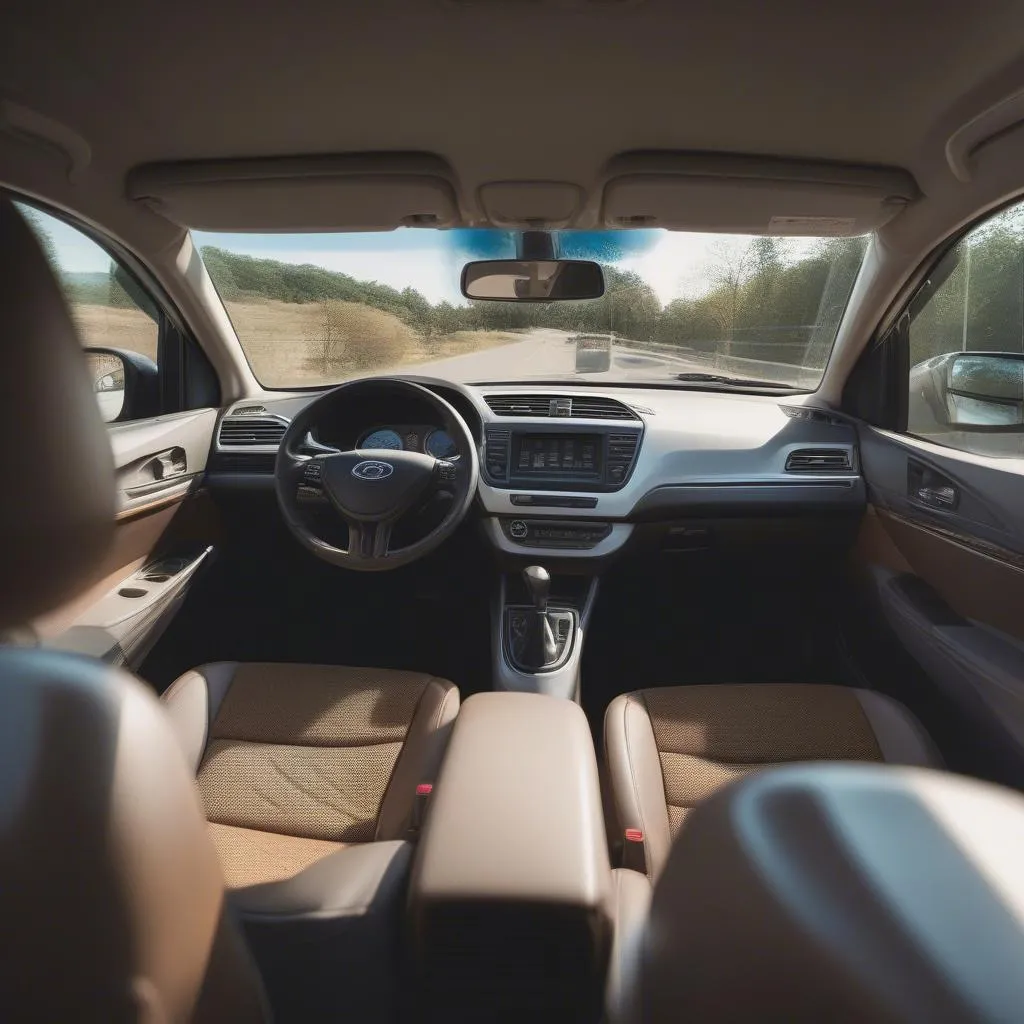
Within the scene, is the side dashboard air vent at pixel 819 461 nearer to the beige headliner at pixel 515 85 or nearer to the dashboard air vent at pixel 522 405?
the beige headliner at pixel 515 85

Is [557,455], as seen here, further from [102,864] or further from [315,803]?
[102,864]

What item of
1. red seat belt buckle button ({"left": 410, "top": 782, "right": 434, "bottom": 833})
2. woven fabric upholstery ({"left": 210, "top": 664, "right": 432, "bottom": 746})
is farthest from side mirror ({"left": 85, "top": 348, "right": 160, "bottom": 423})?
red seat belt buckle button ({"left": 410, "top": 782, "right": 434, "bottom": 833})

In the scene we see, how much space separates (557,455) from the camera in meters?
2.86

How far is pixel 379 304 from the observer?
10.4ft

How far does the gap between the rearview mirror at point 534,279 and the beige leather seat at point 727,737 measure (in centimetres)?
148

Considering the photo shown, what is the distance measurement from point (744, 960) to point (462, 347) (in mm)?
2875

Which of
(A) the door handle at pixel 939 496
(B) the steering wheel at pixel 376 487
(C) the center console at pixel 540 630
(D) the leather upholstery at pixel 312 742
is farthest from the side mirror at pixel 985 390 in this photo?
(D) the leather upholstery at pixel 312 742

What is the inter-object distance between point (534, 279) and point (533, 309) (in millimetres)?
385

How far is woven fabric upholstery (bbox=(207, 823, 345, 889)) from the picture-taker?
1562 mm

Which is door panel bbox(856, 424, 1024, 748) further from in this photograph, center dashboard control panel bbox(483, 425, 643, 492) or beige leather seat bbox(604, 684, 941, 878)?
center dashboard control panel bbox(483, 425, 643, 492)

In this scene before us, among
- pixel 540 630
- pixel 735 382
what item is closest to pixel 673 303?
pixel 735 382

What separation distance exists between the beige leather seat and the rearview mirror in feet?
4.85

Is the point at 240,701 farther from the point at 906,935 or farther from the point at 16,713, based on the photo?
the point at 906,935

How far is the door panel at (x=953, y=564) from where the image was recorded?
2.00 m
